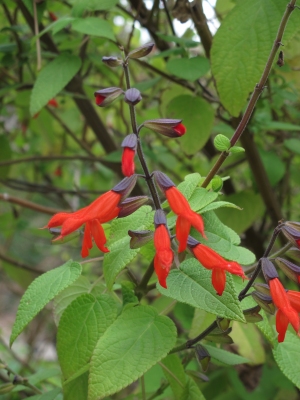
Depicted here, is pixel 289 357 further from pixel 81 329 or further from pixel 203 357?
pixel 81 329

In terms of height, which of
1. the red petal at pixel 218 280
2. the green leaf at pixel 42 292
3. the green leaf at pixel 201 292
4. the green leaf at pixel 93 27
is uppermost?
the green leaf at pixel 93 27

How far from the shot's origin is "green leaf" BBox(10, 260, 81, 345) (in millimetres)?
583

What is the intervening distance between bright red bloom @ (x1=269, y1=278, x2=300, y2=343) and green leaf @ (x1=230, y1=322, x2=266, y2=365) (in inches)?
13.8

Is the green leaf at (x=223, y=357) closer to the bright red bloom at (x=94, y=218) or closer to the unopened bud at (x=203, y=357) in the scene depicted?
the unopened bud at (x=203, y=357)

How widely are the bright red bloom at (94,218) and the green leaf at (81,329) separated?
0.27ft

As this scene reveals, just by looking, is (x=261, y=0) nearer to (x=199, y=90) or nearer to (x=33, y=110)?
(x=199, y=90)

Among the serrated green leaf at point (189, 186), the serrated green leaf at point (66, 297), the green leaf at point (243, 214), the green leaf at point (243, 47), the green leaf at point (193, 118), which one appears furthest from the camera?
the green leaf at point (243, 214)

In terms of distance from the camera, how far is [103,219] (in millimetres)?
583

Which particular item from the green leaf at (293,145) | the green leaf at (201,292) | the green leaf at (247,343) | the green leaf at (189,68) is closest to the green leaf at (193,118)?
the green leaf at (189,68)

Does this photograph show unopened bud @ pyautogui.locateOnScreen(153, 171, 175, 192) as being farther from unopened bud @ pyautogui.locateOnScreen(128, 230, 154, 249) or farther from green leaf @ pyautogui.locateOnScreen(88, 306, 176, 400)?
green leaf @ pyautogui.locateOnScreen(88, 306, 176, 400)

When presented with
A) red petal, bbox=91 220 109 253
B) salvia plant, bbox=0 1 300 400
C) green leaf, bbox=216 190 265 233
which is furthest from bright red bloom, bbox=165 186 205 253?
green leaf, bbox=216 190 265 233

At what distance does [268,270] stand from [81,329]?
25 cm

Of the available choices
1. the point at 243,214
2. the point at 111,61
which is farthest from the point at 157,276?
the point at 243,214

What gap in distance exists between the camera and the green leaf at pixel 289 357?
2.06 ft
